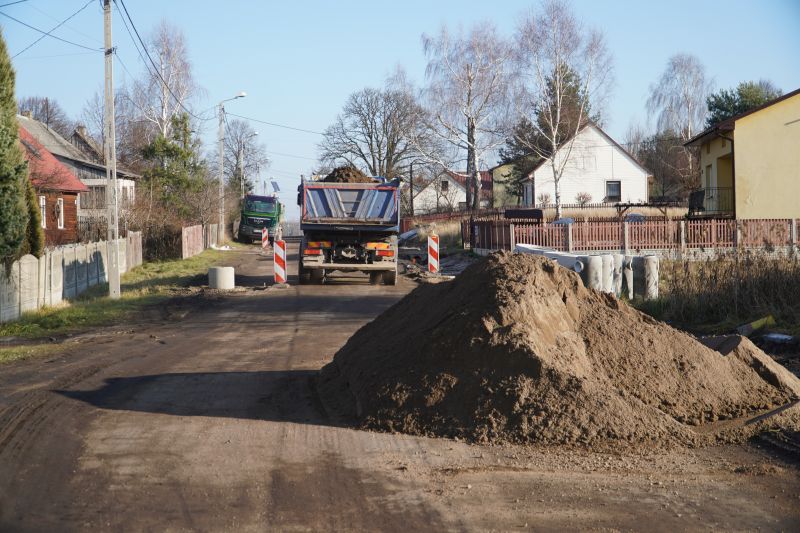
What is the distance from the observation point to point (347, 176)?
966 inches

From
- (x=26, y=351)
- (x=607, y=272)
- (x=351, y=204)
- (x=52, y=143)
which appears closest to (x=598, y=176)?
(x=52, y=143)

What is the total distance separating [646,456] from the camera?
6.38 meters

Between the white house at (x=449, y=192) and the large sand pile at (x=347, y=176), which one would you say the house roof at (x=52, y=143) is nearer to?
the large sand pile at (x=347, y=176)

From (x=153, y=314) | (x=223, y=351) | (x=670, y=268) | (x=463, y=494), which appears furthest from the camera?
(x=153, y=314)

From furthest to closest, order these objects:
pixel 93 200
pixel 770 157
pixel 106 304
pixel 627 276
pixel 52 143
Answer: pixel 52 143 → pixel 93 200 → pixel 770 157 → pixel 106 304 → pixel 627 276

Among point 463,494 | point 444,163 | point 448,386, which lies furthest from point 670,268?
point 444,163

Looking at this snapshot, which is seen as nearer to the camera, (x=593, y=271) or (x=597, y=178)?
(x=593, y=271)

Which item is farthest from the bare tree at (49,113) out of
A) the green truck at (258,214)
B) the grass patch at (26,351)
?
the grass patch at (26,351)

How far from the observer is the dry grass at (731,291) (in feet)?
43.5

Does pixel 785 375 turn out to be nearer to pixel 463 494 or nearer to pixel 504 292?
pixel 504 292

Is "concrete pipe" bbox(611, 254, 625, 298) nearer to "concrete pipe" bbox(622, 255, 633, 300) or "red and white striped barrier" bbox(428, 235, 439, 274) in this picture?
"concrete pipe" bbox(622, 255, 633, 300)

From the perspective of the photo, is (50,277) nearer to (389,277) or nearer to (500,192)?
(389,277)

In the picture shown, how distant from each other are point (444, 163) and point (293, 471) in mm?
49535

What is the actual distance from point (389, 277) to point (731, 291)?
11.0m
